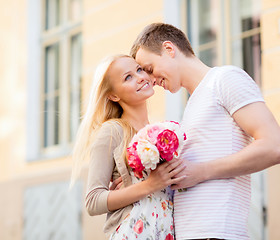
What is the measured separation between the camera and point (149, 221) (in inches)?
107

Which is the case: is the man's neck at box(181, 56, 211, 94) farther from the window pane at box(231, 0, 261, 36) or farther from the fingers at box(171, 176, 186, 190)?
the window pane at box(231, 0, 261, 36)

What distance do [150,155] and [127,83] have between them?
0.69 m

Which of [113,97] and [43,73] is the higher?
[43,73]

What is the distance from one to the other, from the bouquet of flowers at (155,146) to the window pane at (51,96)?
6.21m

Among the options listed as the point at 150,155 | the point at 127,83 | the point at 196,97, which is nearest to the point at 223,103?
the point at 196,97

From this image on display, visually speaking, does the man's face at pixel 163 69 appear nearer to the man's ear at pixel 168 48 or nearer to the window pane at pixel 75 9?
the man's ear at pixel 168 48

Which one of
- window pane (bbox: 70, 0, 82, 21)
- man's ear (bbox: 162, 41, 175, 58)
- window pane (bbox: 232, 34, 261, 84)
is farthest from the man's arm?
window pane (bbox: 70, 0, 82, 21)

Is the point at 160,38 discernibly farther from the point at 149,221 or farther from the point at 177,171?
the point at 149,221

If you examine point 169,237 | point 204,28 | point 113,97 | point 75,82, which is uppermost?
point 204,28

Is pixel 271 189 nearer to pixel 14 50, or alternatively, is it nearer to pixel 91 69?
pixel 91 69

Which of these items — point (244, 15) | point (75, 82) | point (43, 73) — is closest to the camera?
point (244, 15)

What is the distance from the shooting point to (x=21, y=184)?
8.55m

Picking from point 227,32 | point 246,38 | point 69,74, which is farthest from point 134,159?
point 69,74

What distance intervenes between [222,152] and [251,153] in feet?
0.54
